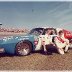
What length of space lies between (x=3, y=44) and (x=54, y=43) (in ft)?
4.68

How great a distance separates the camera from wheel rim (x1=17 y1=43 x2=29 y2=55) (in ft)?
39.0

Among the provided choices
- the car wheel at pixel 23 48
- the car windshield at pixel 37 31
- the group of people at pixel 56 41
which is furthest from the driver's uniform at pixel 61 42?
the car wheel at pixel 23 48

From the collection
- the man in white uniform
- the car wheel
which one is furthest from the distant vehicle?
the man in white uniform

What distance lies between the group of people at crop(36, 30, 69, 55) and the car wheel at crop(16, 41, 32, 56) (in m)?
0.28

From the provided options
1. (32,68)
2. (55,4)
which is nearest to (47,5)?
(55,4)

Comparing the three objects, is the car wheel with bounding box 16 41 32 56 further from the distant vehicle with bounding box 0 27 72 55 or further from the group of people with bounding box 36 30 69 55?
the group of people with bounding box 36 30 69 55

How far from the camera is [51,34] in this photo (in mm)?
12047

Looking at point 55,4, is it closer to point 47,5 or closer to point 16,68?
point 47,5

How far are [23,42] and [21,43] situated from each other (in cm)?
7

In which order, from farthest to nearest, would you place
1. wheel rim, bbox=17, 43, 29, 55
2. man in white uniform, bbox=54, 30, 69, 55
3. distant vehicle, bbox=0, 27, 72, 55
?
man in white uniform, bbox=54, 30, 69, 55 → wheel rim, bbox=17, 43, 29, 55 → distant vehicle, bbox=0, 27, 72, 55

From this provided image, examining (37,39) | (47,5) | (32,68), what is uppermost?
(47,5)

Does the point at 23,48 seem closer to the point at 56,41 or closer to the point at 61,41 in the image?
the point at 56,41

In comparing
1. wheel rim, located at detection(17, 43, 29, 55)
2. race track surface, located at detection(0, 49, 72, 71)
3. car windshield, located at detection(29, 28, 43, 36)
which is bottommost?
race track surface, located at detection(0, 49, 72, 71)

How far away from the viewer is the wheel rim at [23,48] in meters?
11.9
